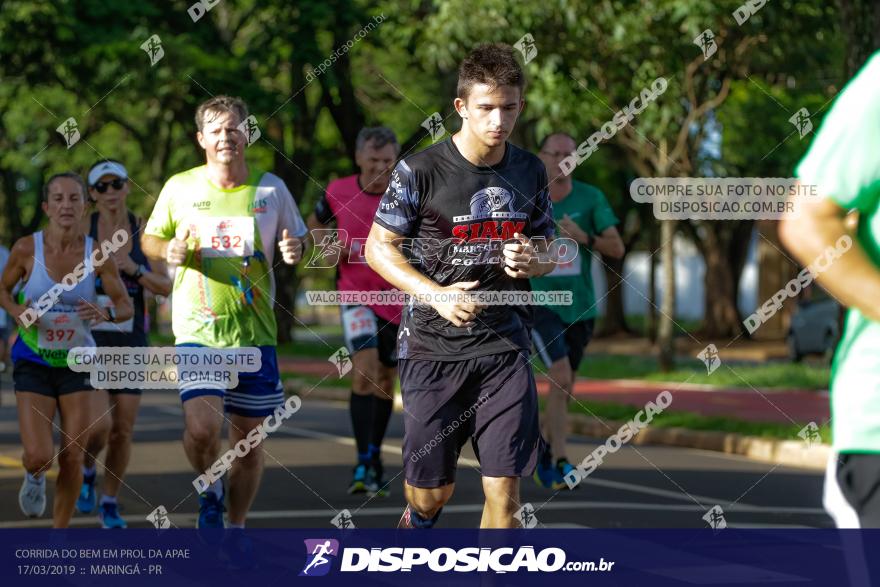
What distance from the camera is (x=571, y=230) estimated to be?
950 cm

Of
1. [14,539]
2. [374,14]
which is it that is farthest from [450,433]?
[374,14]

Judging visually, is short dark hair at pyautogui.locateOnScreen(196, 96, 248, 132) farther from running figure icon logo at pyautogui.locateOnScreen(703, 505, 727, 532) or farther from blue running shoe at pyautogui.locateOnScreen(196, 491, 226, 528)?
running figure icon logo at pyautogui.locateOnScreen(703, 505, 727, 532)

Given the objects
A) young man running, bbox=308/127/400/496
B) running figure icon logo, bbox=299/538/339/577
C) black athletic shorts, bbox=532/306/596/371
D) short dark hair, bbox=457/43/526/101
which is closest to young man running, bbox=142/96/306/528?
running figure icon logo, bbox=299/538/339/577

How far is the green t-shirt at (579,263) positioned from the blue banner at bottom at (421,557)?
2348 millimetres

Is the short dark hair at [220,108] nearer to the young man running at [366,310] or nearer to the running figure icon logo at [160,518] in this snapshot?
the running figure icon logo at [160,518]

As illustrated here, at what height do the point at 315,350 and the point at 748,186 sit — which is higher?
the point at 315,350

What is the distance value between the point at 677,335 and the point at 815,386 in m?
22.0

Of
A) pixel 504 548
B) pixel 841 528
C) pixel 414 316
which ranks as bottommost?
pixel 841 528

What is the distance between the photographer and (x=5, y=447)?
12742 millimetres

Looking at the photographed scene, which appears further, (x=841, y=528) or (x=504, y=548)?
(x=504, y=548)

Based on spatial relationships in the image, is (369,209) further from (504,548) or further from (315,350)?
(315,350)

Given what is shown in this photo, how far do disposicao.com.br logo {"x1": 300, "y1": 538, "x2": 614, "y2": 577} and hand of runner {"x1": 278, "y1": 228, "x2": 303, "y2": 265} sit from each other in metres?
1.61

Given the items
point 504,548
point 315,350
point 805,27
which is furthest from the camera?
point 315,350

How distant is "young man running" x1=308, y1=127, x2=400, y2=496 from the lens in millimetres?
9609
